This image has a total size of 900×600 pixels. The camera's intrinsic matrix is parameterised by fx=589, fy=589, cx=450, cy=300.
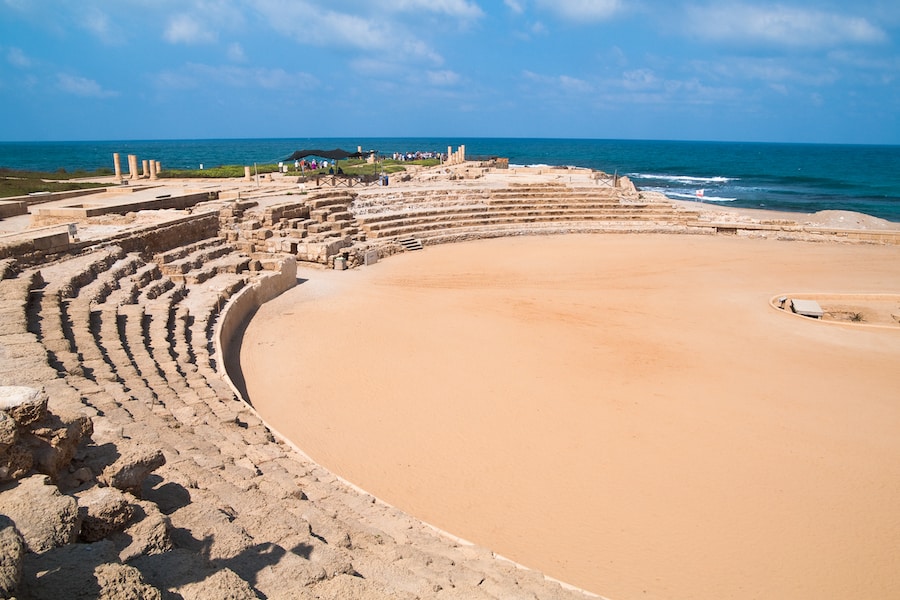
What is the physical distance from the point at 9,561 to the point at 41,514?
0.85 m

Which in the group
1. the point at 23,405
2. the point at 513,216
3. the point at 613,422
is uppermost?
the point at 23,405

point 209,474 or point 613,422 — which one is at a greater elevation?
point 209,474

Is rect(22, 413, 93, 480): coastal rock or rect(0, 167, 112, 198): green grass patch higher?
rect(0, 167, 112, 198): green grass patch

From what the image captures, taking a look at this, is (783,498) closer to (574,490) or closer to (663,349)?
(574,490)

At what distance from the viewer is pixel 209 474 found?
4.98 meters

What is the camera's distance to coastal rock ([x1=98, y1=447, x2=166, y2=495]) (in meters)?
3.92

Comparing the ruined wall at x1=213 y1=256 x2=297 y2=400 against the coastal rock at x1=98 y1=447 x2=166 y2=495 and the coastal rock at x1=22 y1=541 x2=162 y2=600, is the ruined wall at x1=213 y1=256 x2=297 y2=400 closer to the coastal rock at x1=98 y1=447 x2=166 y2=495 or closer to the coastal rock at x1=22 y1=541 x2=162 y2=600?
the coastal rock at x1=98 y1=447 x2=166 y2=495

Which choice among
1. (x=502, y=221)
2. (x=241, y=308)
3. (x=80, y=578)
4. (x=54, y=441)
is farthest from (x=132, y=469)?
(x=502, y=221)

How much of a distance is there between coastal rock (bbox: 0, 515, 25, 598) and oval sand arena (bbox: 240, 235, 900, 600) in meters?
4.08

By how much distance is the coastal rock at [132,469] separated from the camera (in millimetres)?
3920

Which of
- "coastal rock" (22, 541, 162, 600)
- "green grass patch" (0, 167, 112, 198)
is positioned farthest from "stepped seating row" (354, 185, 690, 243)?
"coastal rock" (22, 541, 162, 600)

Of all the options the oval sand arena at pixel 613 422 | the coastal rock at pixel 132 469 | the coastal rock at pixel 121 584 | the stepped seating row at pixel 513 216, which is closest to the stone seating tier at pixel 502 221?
the stepped seating row at pixel 513 216

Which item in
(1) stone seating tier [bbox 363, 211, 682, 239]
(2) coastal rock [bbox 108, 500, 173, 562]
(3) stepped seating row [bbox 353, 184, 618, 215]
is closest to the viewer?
(2) coastal rock [bbox 108, 500, 173, 562]

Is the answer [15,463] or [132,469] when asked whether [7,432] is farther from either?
[132,469]
